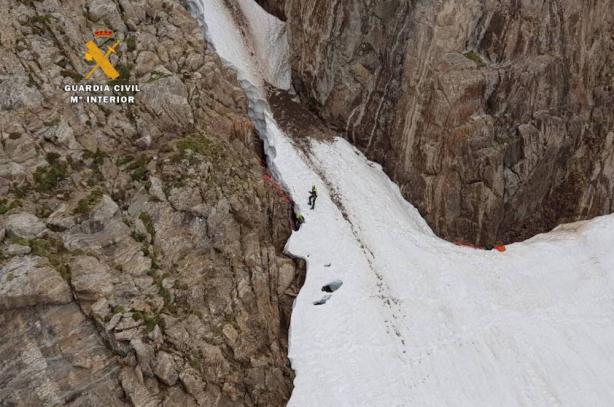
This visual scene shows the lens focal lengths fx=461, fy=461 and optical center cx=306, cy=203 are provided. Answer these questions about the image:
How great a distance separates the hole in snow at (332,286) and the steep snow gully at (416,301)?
6 cm

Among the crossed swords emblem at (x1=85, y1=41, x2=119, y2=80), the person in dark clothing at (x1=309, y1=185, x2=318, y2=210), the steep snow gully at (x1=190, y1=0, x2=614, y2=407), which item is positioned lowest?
the steep snow gully at (x1=190, y1=0, x2=614, y2=407)

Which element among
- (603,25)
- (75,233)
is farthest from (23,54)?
(603,25)

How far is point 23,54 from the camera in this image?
53.0 feet

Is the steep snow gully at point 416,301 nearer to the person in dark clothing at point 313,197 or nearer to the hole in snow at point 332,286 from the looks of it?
the hole in snow at point 332,286

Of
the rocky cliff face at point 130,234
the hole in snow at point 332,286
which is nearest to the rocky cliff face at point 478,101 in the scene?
the hole in snow at point 332,286

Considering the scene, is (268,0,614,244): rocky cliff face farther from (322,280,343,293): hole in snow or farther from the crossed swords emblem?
the crossed swords emblem

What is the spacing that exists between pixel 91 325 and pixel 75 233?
2.92 metres

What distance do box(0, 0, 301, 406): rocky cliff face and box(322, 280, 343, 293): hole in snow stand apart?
121cm

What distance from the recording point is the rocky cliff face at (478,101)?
2472 cm

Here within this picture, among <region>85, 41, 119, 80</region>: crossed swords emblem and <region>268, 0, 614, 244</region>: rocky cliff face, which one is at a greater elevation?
<region>85, 41, 119, 80</region>: crossed swords emblem

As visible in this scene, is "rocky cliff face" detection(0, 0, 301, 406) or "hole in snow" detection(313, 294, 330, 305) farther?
"hole in snow" detection(313, 294, 330, 305)

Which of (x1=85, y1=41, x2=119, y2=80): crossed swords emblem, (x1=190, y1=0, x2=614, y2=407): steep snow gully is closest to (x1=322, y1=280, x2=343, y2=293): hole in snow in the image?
(x1=190, y1=0, x2=614, y2=407): steep snow gully

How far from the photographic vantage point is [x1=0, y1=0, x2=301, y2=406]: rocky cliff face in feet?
43.4

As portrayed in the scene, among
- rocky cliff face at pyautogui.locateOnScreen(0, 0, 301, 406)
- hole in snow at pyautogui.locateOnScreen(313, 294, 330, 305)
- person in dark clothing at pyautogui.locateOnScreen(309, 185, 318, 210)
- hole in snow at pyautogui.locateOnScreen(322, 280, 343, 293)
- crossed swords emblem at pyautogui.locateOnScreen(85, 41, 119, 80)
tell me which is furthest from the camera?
person in dark clothing at pyautogui.locateOnScreen(309, 185, 318, 210)
